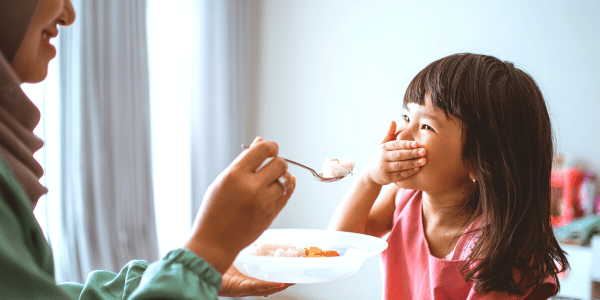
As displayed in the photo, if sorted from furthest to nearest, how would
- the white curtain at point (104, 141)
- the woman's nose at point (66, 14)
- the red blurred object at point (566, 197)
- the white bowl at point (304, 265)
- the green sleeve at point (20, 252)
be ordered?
the red blurred object at point (566, 197) < the white curtain at point (104, 141) < the white bowl at point (304, 265) < the woman's nose at point (66, 14) < the green sleeve at point (20, 252)

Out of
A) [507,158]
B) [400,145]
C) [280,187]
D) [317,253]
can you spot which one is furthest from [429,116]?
[280,187]

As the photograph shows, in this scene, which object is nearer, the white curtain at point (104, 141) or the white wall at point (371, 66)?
the white curtain at point (104, 141)

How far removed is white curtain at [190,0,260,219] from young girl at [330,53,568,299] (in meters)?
2.16

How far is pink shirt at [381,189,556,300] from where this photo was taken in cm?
112

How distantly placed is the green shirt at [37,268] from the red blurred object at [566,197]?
2460 millimetres

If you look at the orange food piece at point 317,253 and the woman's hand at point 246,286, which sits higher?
the orange food piece at point 317,253

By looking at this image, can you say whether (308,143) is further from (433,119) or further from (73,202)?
→ (433,119)

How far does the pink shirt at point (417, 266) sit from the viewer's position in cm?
112

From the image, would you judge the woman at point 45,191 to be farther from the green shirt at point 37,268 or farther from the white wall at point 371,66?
the white wall at point 371,66

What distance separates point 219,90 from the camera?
3211 mm

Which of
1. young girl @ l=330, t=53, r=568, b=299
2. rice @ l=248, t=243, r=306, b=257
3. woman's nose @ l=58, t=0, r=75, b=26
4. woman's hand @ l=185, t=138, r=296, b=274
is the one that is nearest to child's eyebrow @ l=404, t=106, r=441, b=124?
young girl @ l=330, t=53, r=568, b=299

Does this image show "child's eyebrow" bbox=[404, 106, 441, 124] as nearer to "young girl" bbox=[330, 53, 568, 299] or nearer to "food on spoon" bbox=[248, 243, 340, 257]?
"young girl" bbox=[330, 53, 568, 299]

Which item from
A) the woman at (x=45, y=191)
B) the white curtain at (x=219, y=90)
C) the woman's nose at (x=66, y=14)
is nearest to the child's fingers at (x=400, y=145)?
the woman at (x=45, y=191)

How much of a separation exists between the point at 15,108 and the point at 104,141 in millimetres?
1947
